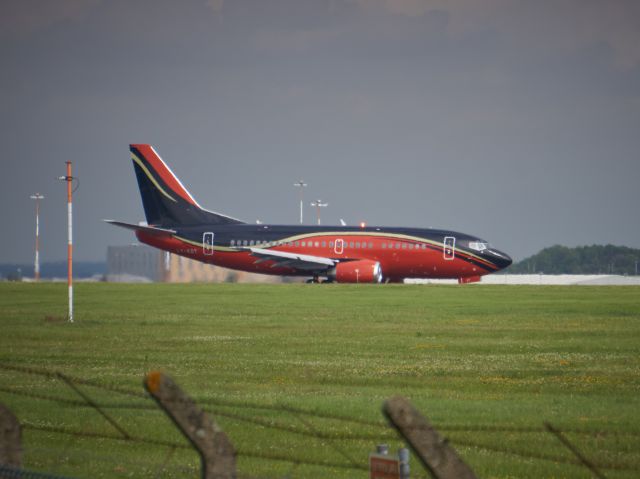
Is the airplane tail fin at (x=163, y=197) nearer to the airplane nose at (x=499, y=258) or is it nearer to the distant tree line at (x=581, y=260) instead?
the airplane nose at (x=499, y=258)

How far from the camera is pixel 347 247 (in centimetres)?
7425

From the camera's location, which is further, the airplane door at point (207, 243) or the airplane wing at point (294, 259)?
the airplane door at point (207, 243)

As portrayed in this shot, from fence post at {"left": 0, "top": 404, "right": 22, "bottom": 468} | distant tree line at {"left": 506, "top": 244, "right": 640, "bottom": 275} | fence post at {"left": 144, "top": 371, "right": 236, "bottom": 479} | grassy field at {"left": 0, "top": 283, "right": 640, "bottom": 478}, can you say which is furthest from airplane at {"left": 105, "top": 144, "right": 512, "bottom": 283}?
distant tree line at {"left": 506, "top": 244, "right": 640, "bottom": 275}

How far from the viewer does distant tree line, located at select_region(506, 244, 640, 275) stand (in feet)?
588

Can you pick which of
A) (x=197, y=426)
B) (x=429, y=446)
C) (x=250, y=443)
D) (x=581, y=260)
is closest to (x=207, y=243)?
(x=250, y=443)

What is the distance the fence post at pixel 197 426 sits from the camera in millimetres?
7285

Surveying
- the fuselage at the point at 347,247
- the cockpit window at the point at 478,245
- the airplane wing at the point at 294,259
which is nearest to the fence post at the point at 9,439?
the fuselage at the point at 347,247

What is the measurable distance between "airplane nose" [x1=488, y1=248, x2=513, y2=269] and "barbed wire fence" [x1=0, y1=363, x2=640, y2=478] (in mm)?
56702

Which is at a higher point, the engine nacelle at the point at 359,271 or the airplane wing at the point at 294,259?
the airplane wing at the point at 294,259

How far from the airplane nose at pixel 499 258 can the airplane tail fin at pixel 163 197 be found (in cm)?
1715

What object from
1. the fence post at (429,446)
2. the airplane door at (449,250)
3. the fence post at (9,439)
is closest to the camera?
the fence post at (429,446)

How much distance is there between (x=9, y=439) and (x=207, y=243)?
66762mm

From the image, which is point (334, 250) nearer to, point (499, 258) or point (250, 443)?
point (499, 258)

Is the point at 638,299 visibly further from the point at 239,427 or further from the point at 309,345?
the point at 239,427
